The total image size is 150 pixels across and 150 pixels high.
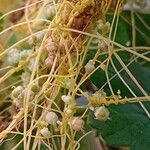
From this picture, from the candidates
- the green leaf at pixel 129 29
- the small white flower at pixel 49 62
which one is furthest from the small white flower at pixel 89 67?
the green leaf at pixel 129 29

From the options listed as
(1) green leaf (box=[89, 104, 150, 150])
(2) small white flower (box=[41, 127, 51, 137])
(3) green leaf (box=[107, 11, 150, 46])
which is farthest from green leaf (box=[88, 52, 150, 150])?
(3) green leaf (box=[107, 11, 150, 46])

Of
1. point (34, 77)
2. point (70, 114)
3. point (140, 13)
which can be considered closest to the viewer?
point (70, 114)

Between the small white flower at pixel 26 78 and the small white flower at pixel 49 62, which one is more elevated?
the small white flower at pixel 49 62

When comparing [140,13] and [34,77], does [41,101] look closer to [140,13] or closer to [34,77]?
[34,77]

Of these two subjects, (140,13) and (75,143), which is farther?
(140,13)

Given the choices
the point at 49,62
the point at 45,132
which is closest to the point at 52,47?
the point at 49,62

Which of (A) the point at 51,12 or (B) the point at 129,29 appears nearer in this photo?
(A) the point at 51,12

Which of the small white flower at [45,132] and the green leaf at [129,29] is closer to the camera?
the small white flower at [45,132]

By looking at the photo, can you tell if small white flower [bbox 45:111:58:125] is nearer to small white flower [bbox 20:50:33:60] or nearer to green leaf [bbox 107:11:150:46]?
small white flower [bbox 20:50:33:60]

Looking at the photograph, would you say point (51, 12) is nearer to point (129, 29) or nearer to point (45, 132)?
point (45, 132)

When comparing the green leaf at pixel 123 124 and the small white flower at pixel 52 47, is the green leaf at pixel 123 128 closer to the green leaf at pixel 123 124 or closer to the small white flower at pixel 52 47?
the green leaf at pixel 123 124

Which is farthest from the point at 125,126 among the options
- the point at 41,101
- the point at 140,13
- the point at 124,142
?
the point at 140,13
